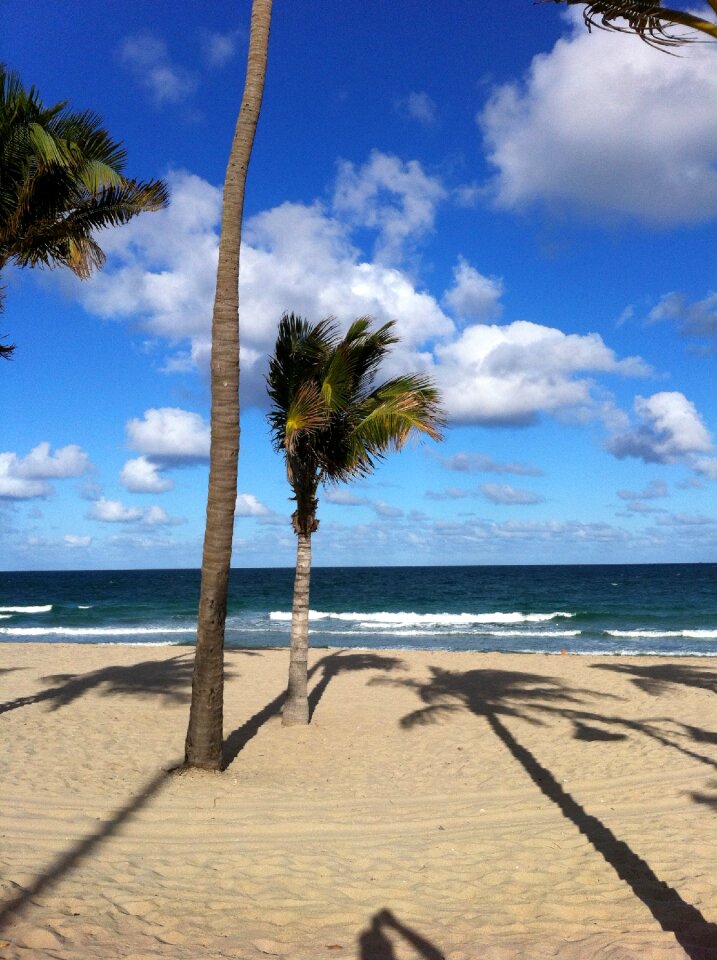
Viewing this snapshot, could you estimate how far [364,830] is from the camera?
684 cm

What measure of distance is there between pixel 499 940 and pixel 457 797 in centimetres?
355

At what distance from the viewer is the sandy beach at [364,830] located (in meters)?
4.57

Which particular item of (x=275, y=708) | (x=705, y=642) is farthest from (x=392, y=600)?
(x=275, y=708)

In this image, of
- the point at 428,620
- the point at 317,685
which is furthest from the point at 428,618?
the point at 317,685

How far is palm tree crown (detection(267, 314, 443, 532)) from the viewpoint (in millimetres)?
10359

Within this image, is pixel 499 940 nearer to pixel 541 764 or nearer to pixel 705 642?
pixel 541 764

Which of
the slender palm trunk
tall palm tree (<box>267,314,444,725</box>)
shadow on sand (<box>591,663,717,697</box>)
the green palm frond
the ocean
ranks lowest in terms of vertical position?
the ocean

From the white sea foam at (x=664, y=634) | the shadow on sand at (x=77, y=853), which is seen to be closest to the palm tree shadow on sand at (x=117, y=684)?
the shadow on sand at (x=77, y=853)

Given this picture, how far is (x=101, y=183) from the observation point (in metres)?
8.66

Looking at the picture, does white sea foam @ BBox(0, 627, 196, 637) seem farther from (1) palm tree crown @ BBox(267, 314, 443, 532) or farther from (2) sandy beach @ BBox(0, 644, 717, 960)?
(1) palm tree crown @ BBox(267, 314, 443, 532)

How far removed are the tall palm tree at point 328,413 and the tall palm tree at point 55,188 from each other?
280 centimetres

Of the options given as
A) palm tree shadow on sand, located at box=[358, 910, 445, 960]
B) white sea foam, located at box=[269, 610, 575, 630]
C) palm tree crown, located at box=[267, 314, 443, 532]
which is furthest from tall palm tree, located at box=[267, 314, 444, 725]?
white sea foam, located at box=[269, 610, 575, 630]

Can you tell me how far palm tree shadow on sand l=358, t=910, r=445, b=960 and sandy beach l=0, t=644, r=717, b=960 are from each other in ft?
0.06

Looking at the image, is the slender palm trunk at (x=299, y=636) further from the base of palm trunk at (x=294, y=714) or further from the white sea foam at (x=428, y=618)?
the white sea foam at (x=428, y=618)
